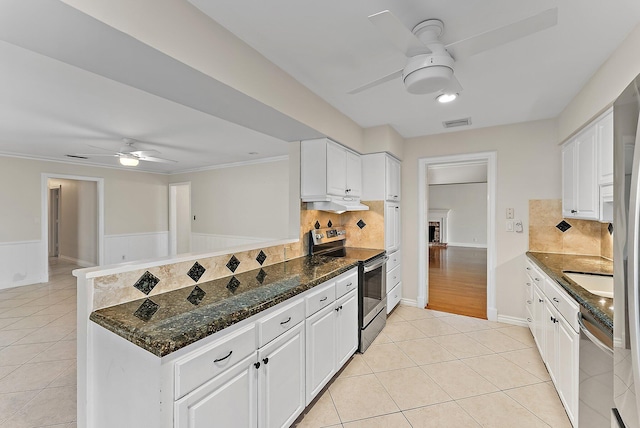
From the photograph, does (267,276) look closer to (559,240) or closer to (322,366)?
(322,366)

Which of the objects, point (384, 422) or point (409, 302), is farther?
point (409, 302)

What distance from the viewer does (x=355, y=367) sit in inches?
96.0

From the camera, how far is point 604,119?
2.01 m

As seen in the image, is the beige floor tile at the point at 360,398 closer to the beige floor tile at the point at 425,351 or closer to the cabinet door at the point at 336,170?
the beige floor tile at the point at 425,351

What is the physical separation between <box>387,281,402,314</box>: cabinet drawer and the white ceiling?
221 centimetres

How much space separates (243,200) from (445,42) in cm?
494

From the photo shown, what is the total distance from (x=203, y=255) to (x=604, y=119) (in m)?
3.07

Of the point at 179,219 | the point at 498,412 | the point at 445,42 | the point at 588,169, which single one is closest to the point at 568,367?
the point at 498,412

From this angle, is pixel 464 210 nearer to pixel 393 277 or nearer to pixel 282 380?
pixel 393 277

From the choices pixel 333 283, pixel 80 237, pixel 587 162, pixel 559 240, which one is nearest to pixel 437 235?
pixel 559 240

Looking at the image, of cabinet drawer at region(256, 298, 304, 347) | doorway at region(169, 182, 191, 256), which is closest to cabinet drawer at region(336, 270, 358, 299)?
cabinet drawer at region(256, 298, 304, 347)

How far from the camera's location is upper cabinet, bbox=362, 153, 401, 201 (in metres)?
3.38

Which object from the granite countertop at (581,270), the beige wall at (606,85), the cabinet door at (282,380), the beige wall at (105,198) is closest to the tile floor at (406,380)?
the cabinet door at (282,380)

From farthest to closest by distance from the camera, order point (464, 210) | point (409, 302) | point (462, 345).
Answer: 1. point (464, 210)
2. point (409, 302)
3. point (462, 345)
